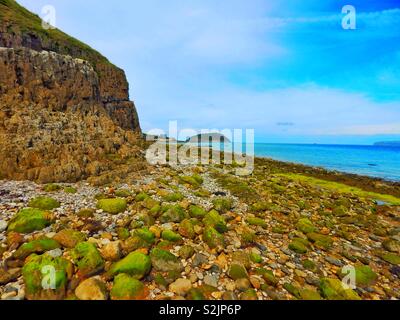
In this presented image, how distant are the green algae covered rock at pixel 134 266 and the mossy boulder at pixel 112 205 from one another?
4349 millimetres

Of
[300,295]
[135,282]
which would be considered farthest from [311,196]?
[135,282]

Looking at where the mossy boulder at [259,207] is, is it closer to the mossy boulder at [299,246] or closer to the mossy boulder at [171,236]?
the mossy boulder at [299,246]

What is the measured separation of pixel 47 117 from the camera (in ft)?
68.2

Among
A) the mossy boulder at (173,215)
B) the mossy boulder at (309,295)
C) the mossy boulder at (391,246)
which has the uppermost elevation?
the mossy boulder at (173,215)

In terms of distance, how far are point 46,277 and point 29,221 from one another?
4.00 m

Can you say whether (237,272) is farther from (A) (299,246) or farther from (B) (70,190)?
(B) (70,190)

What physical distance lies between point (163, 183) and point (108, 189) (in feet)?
13.7

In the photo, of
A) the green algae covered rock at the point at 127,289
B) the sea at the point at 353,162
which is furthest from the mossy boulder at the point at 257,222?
the sea at the point at 353,162

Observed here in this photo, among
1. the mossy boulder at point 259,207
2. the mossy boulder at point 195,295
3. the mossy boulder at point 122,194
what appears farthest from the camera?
the mossy boulder at point 259,207

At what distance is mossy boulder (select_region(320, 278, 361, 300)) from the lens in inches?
312

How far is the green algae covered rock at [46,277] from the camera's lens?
668 cm

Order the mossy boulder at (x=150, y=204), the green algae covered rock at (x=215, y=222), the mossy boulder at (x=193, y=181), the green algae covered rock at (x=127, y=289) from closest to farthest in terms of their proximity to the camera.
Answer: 1. the green algae covered rock at (x=127, y=289)
2. the green algae covered rock at (x=215, y=222)
3. the mossy boulder at (x=150, y=204)
4. the mossy boulder at (x=193, y=181)

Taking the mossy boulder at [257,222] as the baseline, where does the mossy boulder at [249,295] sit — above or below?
below

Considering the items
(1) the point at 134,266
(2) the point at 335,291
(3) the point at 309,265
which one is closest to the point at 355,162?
(3) the point at 309,265
